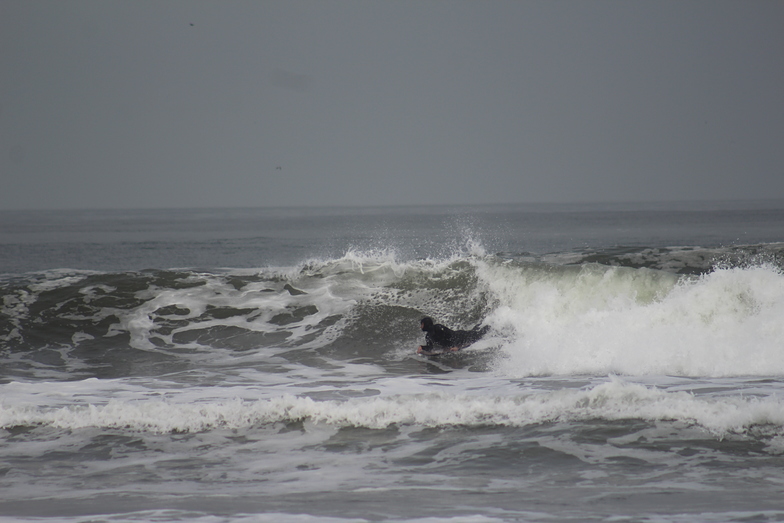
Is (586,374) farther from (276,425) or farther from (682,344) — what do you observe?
(276,425)

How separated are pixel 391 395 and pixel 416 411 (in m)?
1.34

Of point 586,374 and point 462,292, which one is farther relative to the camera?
point 462,292

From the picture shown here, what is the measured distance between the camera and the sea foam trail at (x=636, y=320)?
35.3ft

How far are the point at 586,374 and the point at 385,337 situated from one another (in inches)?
200

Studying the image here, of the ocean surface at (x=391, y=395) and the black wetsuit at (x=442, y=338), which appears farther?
the black wetsuit at (x=442, y=338)

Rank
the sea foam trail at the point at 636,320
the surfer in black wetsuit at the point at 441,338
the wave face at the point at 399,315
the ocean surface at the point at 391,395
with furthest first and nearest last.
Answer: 1. the surfer in black wetsuit at the point at 441,338
2. the wave face at the point at 399,315
3. the sea foam trail at the point at 636,320
4. the ocean surface at the point at 391,395

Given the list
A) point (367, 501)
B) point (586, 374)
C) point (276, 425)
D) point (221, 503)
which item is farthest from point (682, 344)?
point (221, 503)

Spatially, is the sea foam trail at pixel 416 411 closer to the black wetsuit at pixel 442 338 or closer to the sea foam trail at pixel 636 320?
the sea foam trail at pixel 636 320

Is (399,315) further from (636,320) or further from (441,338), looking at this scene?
(636,320)

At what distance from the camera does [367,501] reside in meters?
5.66

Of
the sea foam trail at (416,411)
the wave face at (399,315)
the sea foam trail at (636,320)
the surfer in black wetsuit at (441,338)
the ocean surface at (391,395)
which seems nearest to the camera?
the ocean surface at (391,395)

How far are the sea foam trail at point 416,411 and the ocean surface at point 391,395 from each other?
30 mm

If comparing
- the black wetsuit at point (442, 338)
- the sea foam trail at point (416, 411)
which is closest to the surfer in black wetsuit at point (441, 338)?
the black wetsuit at point (442, 338)

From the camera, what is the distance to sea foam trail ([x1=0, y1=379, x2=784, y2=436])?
7.64 meters
